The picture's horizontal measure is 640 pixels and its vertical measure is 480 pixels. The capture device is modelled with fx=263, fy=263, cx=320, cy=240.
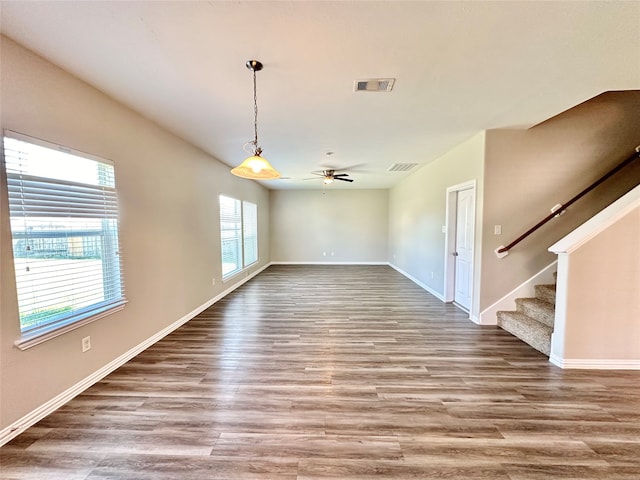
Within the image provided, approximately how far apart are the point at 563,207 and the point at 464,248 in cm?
135

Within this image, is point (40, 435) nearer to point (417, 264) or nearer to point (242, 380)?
point (242, 380)

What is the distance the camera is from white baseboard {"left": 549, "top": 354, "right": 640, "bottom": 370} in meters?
2.60

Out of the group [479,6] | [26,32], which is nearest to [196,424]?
[26,32]

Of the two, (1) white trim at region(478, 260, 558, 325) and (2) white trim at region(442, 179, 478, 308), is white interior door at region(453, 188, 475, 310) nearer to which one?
(2) white trim at region(442, 179, 478, 308)

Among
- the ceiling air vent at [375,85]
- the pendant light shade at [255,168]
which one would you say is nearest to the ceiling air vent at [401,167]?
the ceiling air vent at [375,85]

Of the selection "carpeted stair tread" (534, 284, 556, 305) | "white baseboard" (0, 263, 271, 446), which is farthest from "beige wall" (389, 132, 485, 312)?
"white baseboard" (0, 263, 271, 446)

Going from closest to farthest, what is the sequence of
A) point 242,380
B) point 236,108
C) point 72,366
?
point 72,366 < point 242,380 < point 236,108

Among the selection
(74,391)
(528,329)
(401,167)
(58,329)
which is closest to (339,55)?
(58,329)

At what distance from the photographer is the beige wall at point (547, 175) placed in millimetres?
3391

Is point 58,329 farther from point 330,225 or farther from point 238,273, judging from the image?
point 330,225

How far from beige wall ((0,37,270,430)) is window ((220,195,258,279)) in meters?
0.50

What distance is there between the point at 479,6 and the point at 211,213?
4.47 m

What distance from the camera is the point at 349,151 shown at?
4480mm

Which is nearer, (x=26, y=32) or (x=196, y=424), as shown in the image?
(x=26, y=32)
